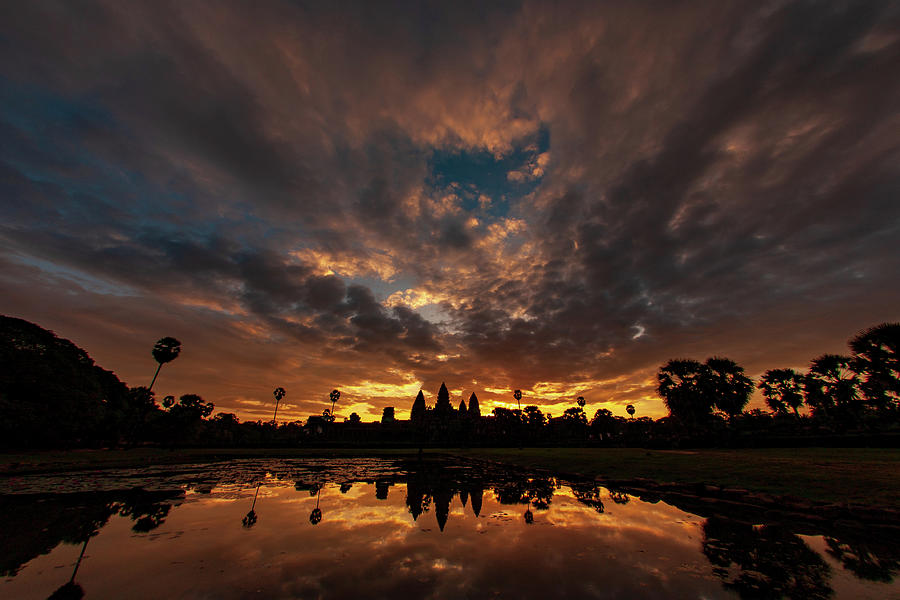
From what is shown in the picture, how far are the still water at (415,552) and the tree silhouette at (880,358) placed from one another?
4090cm

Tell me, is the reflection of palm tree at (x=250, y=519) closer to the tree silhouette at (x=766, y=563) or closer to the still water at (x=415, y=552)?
the still water at (x=415, y=552)

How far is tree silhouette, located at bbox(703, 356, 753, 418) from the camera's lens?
46.6 meters

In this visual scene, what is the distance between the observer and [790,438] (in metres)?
39.5

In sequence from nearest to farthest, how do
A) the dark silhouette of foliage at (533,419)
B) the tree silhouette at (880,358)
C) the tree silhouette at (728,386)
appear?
the tree silhouette at (880,358), the tree silhouette at (728,386), the dark silhouette of foliage at (533,419)

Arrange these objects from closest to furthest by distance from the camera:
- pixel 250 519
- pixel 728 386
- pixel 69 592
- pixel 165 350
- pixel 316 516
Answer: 1. pixel 69 592
2. pixel 250 519
3. pixel 316 516
4. pixel 728 386
5. pixel 165 350

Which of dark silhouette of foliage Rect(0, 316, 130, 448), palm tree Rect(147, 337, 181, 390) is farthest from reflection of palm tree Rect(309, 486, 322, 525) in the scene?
palm tree Rect(147, 337, 181, 390)

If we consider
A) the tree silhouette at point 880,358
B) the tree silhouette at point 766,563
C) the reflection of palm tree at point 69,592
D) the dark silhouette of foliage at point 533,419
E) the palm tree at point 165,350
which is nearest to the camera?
the reflection of palm tree at point 69,592

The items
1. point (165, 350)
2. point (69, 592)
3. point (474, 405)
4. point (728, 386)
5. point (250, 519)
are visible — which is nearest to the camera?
point (69, 592)

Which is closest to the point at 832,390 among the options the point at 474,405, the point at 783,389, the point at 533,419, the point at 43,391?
the point at 783,389

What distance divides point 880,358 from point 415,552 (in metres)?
50.6

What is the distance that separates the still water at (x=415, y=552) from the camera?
4531 millimetres

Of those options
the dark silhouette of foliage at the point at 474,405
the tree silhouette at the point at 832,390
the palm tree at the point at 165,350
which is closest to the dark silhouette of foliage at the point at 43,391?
the palm tree at the point at 165,350

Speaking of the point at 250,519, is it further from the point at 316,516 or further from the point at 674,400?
the point at 674,400

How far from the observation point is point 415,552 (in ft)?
20.0
